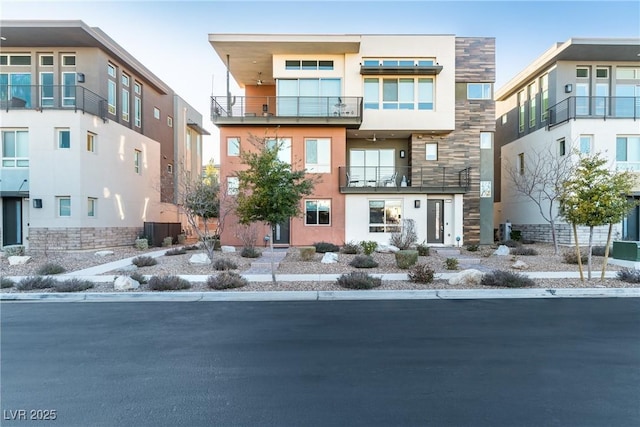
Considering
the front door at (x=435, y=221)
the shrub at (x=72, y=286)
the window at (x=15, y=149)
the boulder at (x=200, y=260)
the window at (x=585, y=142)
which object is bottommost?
the shrub at (x=72, y=286)

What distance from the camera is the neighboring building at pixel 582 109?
62.9ft

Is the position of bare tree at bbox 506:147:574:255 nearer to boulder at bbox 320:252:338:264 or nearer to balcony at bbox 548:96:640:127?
balcony at bbox 548:96:640:127

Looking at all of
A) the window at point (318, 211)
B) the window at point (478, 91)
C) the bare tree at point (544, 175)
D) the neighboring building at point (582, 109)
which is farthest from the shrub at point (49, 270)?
the neighboring building at point (582, 109)

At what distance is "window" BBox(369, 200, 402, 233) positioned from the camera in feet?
63.2

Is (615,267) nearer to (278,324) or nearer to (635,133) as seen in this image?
(635,133)

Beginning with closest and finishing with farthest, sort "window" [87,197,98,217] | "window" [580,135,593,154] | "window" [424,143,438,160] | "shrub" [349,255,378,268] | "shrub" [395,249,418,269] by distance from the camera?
"shrub" [395,249,418,269] → "shrub" [349,255,378,268] → "window" [87,197,98,217] → "window" [580,135,593,154] → "window" [424,143,438,160]

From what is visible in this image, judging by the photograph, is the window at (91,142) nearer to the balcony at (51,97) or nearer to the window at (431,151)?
the balcony at (51,97)

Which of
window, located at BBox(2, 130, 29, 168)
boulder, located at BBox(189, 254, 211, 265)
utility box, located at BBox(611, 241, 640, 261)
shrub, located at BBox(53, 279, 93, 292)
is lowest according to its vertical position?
shrub, located at BBox(53, 279, 93, 292)

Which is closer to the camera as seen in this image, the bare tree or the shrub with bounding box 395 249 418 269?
the shrub with bounding box 395 249 418 269

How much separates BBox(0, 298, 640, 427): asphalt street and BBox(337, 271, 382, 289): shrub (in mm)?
2064

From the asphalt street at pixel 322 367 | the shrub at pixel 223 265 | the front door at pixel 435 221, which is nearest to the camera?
the asphalt street at pixel 322 367

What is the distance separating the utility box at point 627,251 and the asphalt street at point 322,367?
8277 mm

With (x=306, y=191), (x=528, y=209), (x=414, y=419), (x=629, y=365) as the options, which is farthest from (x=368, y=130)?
(x=414, y=419)

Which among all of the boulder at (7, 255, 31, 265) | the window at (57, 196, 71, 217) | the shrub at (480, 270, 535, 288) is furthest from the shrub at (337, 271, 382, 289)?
the window at (57, 196, 71, 217)
